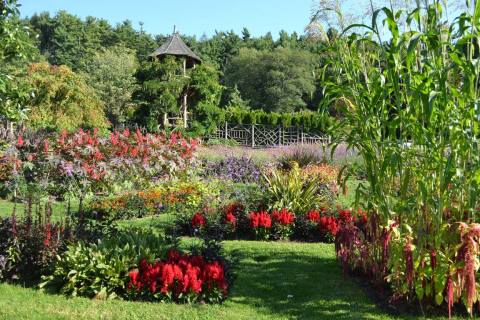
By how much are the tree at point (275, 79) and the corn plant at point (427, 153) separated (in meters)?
37.0

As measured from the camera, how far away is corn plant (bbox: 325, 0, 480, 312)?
130 inches

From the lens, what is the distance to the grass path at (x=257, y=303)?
3855 mm

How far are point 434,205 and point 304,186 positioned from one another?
4.25m

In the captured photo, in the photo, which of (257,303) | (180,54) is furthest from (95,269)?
(180,54)

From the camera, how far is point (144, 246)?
184 inches

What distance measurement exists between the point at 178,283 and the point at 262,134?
24.5 meters

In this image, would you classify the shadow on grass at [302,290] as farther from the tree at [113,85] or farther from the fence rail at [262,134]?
the tree at [113,85]

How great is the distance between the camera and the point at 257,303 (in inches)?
167

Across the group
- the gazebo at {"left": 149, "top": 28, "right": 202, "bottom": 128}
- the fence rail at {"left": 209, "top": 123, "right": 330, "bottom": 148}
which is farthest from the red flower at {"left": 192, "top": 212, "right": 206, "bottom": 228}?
the fence rail at {"left": 209, "top": 123, "right": 330, "bottom": 148}

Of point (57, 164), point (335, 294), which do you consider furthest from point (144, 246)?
point (57, 164)

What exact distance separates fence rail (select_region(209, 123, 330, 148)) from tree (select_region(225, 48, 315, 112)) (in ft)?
40.4

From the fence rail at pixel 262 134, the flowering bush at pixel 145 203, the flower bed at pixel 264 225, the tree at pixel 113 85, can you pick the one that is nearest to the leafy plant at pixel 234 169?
the flowering bush at pixel 145 203

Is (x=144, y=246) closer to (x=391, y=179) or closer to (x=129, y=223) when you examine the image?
(x=391, y=179)

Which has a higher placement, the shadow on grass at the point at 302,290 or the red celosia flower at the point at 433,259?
the red celosia flower at the point at 433,259
